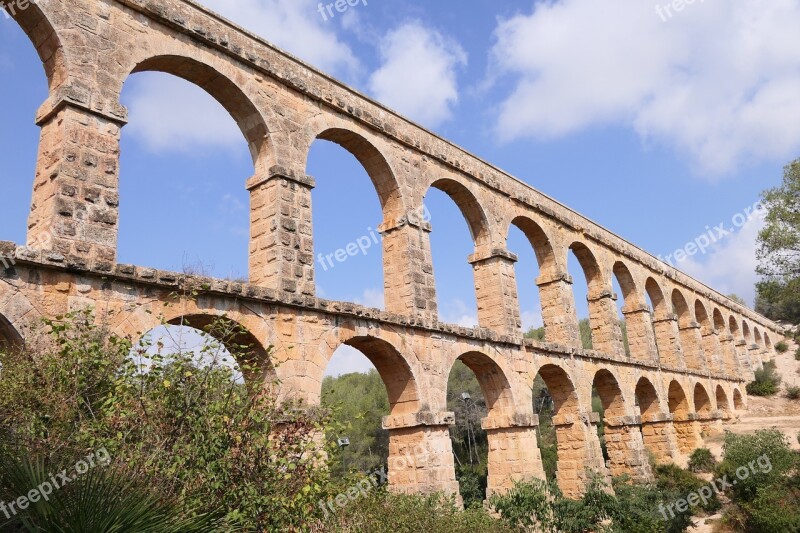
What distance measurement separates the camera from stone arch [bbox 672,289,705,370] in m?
24.6

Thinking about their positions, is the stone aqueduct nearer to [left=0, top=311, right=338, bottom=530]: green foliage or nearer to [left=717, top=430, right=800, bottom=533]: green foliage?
[left=0, top=311, right=338, bottom=530]: green foliage

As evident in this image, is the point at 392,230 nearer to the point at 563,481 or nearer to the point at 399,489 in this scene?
the point at 399,489

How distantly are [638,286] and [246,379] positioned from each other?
17.2m

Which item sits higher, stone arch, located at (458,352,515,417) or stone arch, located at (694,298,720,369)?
stone arch, located at (694,298,720,369)

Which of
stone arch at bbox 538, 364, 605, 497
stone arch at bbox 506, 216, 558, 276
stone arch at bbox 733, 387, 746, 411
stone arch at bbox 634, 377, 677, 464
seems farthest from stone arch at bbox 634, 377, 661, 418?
stone arch at bbox 733, 387, 746, 411

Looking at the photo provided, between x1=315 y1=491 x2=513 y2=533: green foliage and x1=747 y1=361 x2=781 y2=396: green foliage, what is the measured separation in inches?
1117

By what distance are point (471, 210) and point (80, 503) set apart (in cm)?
1095

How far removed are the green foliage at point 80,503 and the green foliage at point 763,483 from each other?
1410cm

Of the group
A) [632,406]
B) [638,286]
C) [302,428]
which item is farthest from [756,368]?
[302,428]

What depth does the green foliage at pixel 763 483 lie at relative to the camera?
13974mm

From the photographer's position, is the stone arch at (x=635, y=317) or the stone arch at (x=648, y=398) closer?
the stone arch at (x=648, y=398)

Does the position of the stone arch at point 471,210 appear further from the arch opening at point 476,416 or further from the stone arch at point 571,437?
the stone arch at point 571,437

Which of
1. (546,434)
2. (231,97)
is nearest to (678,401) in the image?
(546,434)

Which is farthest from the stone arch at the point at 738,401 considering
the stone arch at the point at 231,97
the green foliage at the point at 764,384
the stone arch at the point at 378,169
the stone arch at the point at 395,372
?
the stone arch at the point at 231,97
